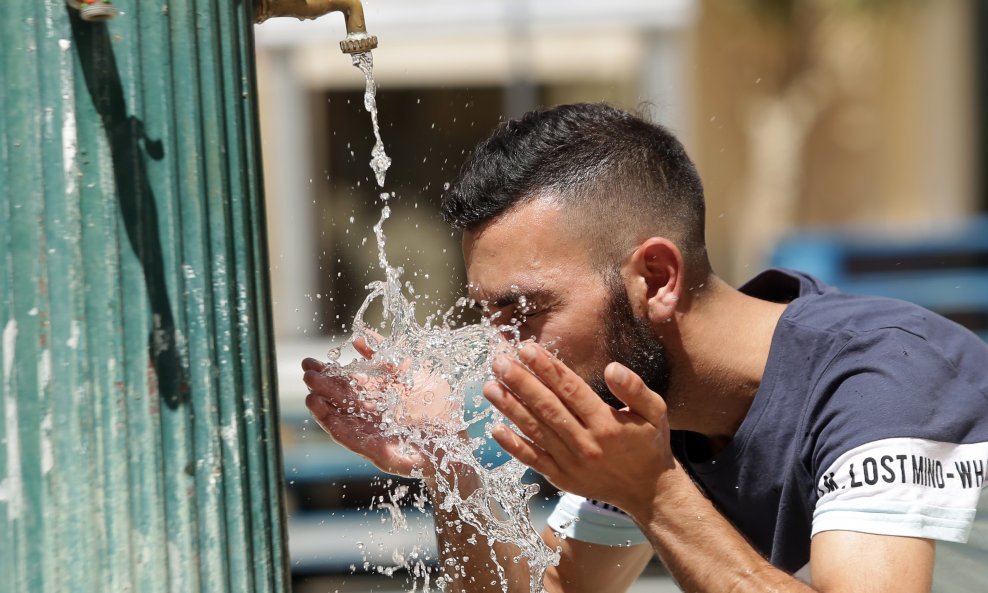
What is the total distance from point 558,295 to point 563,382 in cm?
40

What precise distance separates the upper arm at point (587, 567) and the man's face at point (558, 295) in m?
0.55

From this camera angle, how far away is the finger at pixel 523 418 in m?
1.83

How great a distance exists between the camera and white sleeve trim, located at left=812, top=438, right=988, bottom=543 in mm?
1908

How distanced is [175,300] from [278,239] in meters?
6.29

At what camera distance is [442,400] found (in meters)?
2.29

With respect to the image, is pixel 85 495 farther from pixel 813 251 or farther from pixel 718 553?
pixel 813 251

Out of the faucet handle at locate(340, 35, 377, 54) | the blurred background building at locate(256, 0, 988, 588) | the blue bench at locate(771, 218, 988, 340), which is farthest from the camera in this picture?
the blurred background building at locate(256, 0, 988, 588)

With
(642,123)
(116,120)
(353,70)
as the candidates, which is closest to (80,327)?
(116,120)

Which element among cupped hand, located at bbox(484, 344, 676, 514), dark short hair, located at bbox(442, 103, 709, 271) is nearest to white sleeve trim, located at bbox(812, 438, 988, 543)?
cupped hand, located at bbox(484, 344, 676, 514)

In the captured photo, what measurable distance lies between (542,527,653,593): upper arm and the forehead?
0.74 m

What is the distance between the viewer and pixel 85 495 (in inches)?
56.7

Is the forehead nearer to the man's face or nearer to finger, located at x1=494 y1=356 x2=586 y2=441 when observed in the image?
the man's face

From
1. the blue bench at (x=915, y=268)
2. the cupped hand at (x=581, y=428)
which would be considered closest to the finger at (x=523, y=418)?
the cupped hand at (x=581, y=428)

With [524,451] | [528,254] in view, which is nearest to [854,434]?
[524,451]
